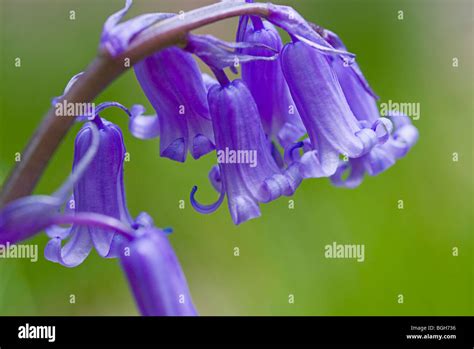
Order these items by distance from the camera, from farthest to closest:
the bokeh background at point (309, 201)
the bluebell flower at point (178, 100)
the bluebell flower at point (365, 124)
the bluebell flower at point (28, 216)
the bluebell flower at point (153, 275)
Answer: the bokeh background at point (309, 201), the bluebell flower at point (365, 124), the bluebell flower at point (178, 100), the bluebell flower at point (153, 275), the bluebell flower at point (28, 216)

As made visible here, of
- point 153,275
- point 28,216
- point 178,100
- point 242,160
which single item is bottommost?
point 153,275

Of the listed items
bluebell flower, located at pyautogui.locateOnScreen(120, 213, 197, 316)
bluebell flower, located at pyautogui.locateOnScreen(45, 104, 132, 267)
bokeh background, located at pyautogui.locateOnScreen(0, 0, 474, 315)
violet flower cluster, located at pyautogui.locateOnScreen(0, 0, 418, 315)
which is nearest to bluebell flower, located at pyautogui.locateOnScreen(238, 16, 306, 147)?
violet flower cluster, located at pyautogui.locateOnScreen(0, 0, 418, 315)

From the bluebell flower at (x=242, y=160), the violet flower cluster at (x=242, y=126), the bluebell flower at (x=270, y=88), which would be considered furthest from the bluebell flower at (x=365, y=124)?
the bluebell flower at (x=242, y=160)

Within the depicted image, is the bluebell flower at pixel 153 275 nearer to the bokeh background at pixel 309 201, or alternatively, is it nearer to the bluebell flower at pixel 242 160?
the bluebell flower at pixel 242 160

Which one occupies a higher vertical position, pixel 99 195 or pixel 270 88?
pixel 270 88

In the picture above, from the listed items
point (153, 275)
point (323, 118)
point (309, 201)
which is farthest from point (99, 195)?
point (309, 201)

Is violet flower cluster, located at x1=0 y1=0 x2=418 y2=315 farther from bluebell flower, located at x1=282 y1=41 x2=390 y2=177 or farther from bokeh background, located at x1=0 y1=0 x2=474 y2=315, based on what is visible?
bokeh background, located at x1=0 y1=0 x2=474 y2=315

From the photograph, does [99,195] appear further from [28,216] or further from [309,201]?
[309,201]

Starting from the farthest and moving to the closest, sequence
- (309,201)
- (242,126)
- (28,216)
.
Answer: (309,201), (242,126), (28,216)

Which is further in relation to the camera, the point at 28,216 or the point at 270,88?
the point at 270,88
